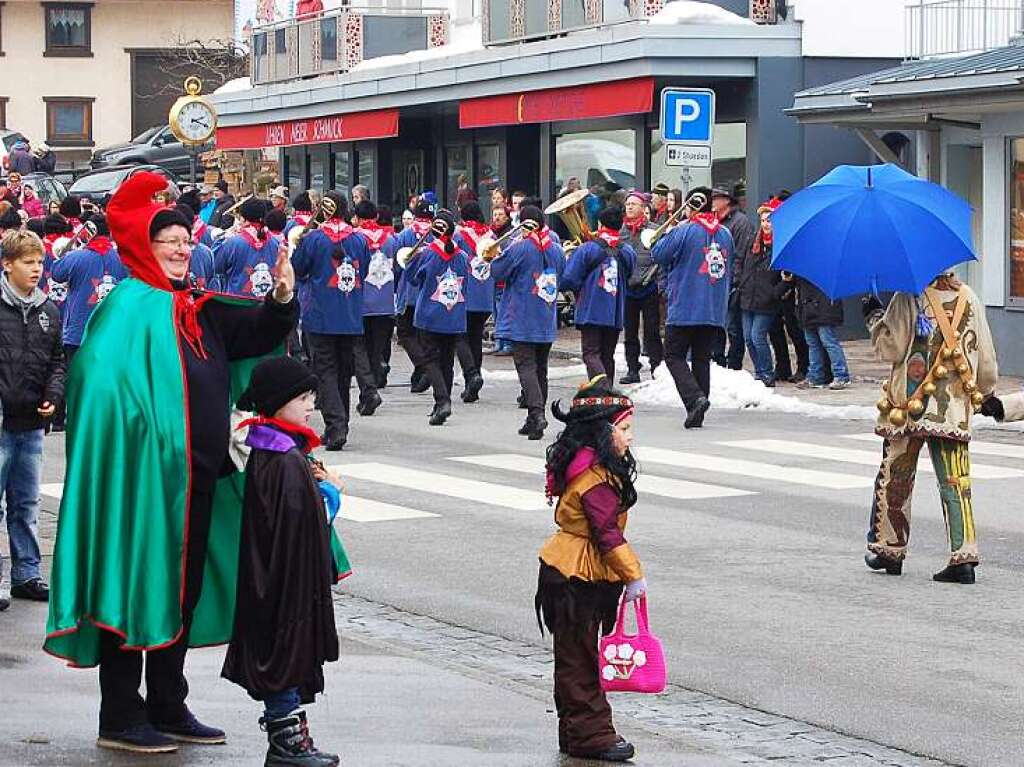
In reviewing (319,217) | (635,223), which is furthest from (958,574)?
(635,223)

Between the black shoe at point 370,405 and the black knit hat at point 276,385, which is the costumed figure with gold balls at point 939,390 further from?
the black shoe at point 370,405

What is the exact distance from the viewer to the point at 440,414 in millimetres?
17781

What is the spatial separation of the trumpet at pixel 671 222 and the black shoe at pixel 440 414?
2.76 meters

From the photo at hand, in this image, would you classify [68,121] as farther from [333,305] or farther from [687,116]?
[333,305]

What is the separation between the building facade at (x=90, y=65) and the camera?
64.6m

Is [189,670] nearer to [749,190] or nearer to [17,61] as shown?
[749,190]

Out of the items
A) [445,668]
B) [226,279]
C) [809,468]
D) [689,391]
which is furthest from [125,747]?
[226,279]

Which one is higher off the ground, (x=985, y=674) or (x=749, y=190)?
(x=749, y=190)

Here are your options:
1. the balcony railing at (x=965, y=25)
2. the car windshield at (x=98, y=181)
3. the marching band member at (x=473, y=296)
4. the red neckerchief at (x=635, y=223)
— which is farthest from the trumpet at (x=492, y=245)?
the car windshield at (x=98, y=181)

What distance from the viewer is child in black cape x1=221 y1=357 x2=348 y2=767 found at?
641 cm

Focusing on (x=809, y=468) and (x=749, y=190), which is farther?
(x=749, y=190)

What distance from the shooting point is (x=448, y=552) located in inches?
451

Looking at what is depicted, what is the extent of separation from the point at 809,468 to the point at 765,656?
6121 millimetres

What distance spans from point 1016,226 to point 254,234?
816 cm
